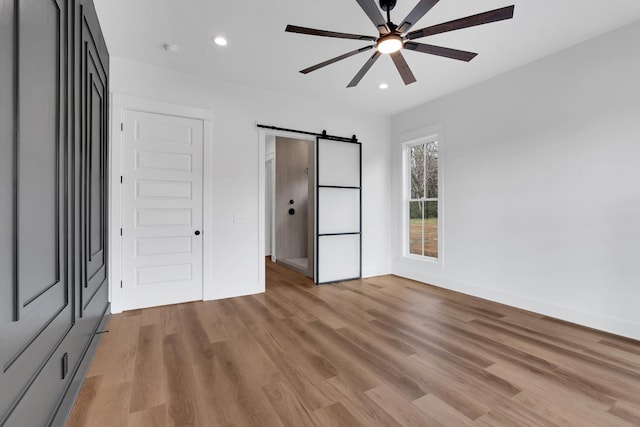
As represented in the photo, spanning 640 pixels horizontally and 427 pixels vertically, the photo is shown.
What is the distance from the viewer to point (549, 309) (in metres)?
3.30

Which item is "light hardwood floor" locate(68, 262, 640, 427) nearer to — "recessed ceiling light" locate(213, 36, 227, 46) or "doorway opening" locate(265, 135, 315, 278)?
"recessed ceiling light" locate(213, 36, 227, 46)

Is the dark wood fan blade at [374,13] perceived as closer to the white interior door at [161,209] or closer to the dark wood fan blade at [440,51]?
the dark wood fan blade at [440,51]

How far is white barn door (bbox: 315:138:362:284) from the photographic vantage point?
4742 mm

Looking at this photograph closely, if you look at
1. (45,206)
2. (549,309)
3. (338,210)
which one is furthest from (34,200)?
(549,309)

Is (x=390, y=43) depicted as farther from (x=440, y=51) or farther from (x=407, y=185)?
(x=407, y=185)

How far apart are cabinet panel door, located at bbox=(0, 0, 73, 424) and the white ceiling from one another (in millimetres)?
1198

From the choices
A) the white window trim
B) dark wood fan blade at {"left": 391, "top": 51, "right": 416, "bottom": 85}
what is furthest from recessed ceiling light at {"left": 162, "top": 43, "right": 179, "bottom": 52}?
the white window trim

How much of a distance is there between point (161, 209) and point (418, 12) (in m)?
3.28

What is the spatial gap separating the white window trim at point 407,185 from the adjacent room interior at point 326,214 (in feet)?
0.16

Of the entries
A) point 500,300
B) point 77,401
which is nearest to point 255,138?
point 77,401

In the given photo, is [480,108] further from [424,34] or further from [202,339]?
[202,339]

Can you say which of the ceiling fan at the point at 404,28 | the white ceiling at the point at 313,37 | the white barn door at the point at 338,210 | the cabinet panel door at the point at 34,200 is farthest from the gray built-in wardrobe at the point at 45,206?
the white barn door at the point at 338,210

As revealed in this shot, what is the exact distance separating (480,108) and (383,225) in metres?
2.37

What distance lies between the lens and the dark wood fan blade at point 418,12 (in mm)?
1763
